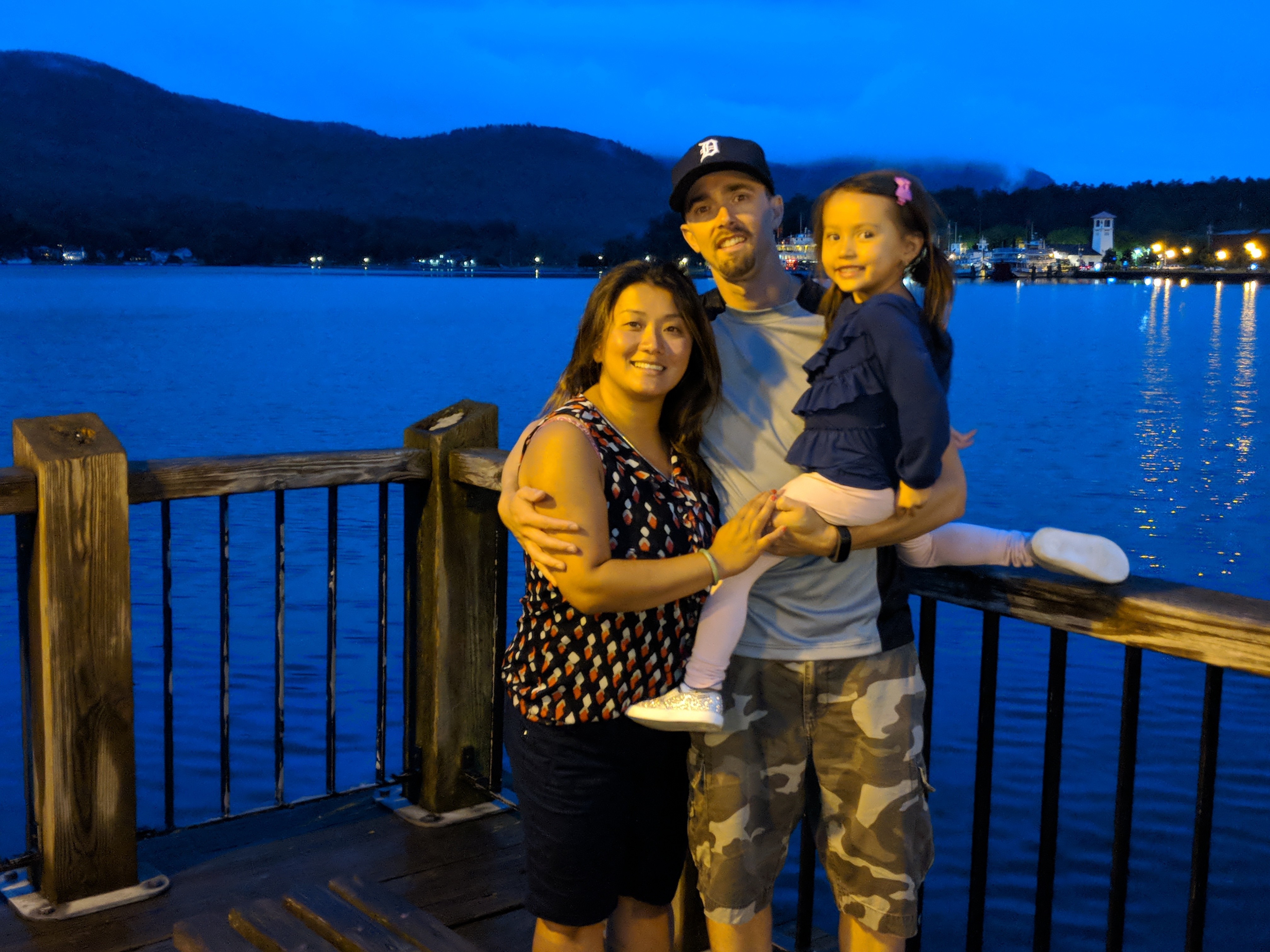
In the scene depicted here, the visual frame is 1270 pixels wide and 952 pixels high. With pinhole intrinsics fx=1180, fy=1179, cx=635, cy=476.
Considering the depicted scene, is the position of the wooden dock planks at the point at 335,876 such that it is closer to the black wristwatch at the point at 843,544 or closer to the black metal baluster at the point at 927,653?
the black metal baluster at the point at 927,653

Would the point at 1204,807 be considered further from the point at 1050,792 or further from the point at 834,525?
the point at 834,525

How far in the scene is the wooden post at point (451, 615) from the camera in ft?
11.6

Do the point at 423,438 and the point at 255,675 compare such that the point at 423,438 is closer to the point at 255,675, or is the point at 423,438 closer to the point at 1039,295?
the point at 255,675

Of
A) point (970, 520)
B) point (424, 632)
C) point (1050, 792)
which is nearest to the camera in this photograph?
point (1050, 792)

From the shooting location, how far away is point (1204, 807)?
6.86 feet

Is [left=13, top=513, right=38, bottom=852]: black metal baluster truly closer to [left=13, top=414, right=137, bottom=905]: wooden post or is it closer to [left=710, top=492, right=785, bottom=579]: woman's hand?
[left=13, top=414, right=137, bottom=905]: wooden post

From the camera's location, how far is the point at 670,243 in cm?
7806

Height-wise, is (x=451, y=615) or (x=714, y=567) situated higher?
(x=714, y=567)

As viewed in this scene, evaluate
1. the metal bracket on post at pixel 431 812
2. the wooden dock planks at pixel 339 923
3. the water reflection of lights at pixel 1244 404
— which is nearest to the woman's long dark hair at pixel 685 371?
the wooden dock planks at pixel 339 923

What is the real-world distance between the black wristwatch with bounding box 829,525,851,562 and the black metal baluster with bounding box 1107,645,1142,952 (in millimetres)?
550

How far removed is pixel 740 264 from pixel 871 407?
452 mm

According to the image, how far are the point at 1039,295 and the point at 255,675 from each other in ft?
479

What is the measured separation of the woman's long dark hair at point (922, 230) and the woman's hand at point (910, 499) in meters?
0.27

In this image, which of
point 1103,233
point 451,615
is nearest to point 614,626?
point 451,615
